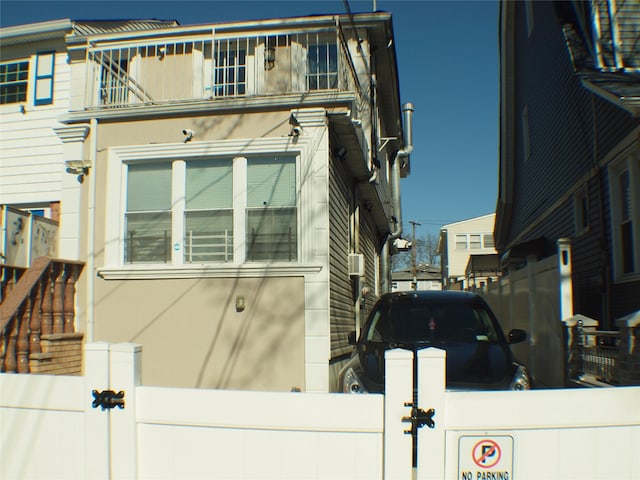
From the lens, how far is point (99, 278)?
920 centimetres

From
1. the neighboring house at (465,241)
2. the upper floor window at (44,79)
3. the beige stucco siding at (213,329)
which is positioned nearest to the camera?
the beige stucco siding at (213,329)

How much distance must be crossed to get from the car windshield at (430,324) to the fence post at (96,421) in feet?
13.1

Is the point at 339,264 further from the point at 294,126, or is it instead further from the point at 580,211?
the point at 580,211

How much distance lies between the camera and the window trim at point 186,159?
8758mm

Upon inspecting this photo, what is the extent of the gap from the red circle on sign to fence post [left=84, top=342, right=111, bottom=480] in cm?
194

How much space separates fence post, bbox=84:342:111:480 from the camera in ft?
11.2

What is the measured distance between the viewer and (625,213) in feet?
32.6

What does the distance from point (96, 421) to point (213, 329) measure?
17.4 feet

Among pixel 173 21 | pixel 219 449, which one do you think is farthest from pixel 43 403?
pixel 173 21

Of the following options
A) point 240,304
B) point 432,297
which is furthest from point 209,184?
point 432,297

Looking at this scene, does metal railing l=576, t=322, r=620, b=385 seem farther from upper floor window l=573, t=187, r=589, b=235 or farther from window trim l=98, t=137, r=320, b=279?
upper floor window l=573, t=187, r=589, b=235

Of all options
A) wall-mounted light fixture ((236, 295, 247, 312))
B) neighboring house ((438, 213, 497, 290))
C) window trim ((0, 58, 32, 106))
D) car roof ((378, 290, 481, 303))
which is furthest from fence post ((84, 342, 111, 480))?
neighboring house ((438, 213, 497, 290))

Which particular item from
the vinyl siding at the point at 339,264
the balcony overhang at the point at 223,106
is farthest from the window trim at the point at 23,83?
the vinyl siding at the point at 339,264

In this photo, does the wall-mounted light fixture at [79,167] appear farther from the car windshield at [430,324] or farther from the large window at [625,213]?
the large window at [625,213]
